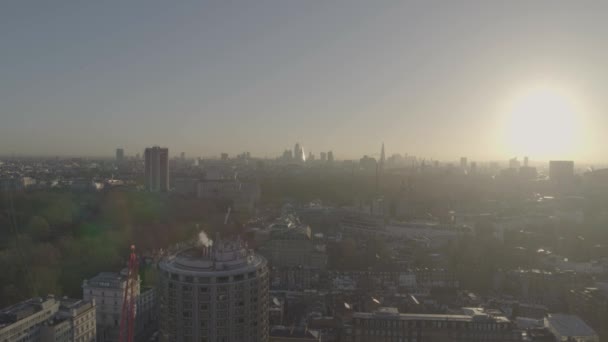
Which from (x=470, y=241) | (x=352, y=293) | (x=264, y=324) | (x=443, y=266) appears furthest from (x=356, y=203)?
(x=264, y=324)

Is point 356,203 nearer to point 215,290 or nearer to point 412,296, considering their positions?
point 412,296

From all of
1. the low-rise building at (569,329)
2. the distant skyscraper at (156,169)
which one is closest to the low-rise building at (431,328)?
the low-rise building at (569,329)

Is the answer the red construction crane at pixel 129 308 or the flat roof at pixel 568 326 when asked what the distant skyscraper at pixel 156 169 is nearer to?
the red construction crane at pixel 129 308

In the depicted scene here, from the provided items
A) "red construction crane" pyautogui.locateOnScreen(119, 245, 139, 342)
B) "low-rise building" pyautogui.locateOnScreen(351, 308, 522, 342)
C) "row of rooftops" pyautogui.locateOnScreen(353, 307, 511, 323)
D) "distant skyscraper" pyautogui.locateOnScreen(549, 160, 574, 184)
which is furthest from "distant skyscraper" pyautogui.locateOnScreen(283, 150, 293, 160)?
"low-rise building" pyautogui.locateOnScreen(351, 308, 522, 342)

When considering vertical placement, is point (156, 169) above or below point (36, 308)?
above

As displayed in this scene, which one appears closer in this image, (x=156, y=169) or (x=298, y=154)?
(x=156, y=169)

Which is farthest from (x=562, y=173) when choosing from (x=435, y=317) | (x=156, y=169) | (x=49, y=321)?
(x=49, y=321)

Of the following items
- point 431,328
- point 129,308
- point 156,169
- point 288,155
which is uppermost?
point 288,155

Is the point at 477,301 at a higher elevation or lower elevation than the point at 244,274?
lower

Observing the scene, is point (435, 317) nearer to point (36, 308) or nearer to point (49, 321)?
point (49, 321)
